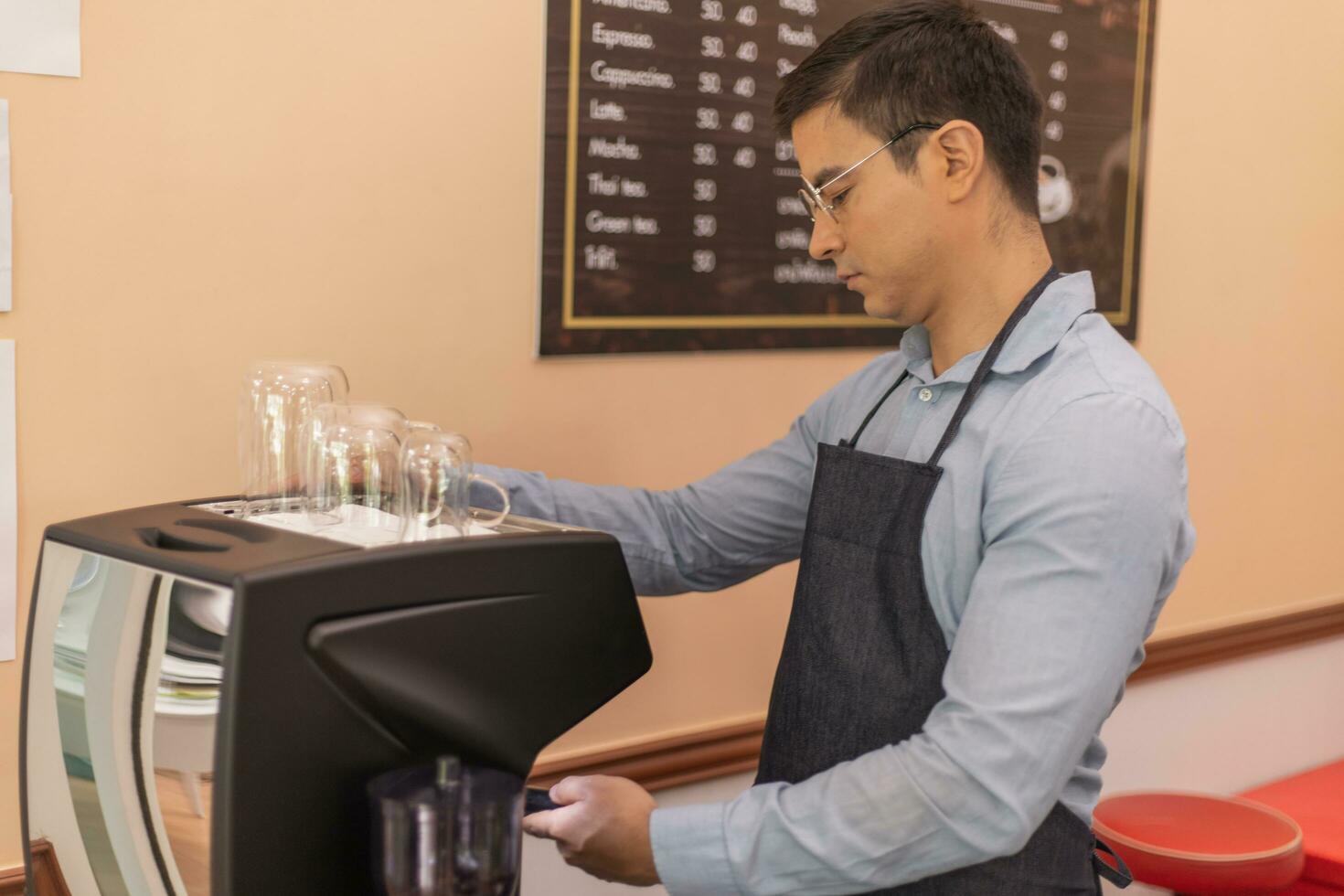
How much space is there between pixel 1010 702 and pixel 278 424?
72cm

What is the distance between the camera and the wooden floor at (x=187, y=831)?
40.2 inches

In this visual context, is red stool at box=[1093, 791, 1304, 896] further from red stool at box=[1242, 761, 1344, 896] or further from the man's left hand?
the man's left hand

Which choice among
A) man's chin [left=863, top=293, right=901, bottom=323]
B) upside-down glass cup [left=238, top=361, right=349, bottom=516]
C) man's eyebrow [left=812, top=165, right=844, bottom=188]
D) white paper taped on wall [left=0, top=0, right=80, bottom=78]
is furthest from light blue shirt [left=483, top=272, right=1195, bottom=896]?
white paper taped on wall [left=0, top=0, right=80, bottom=78]

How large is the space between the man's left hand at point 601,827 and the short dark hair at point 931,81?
66cm

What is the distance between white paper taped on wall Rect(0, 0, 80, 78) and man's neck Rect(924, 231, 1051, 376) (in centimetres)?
91

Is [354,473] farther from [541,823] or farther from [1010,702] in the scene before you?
[1010,702]

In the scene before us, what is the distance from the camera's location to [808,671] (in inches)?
56.8

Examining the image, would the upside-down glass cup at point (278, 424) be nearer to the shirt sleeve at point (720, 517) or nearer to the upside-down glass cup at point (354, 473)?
the upside-down glass cup at point (354, 473)

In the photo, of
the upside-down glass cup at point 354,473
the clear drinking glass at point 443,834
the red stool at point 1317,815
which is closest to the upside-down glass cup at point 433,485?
the upside-down glass cup at point 354,473

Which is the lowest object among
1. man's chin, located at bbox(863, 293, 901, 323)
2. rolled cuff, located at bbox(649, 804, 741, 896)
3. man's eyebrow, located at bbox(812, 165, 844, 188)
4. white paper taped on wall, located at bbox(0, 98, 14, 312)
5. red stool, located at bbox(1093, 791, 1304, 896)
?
red stool, located at bbox(1093, 791, 1304, 896)

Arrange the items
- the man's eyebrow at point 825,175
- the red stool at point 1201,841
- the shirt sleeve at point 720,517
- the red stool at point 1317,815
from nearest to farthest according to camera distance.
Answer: the man's eyebrow at point 825,175 → the shirt sleeve at point 720,517 → the red stool at point 1201,841 → the red stool at point 1317,815

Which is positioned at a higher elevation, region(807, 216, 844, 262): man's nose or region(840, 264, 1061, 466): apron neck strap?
region(807, 216, 844, 262): man's nose

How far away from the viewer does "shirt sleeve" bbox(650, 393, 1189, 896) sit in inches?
45.7

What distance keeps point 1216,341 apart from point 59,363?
2.04 metres
